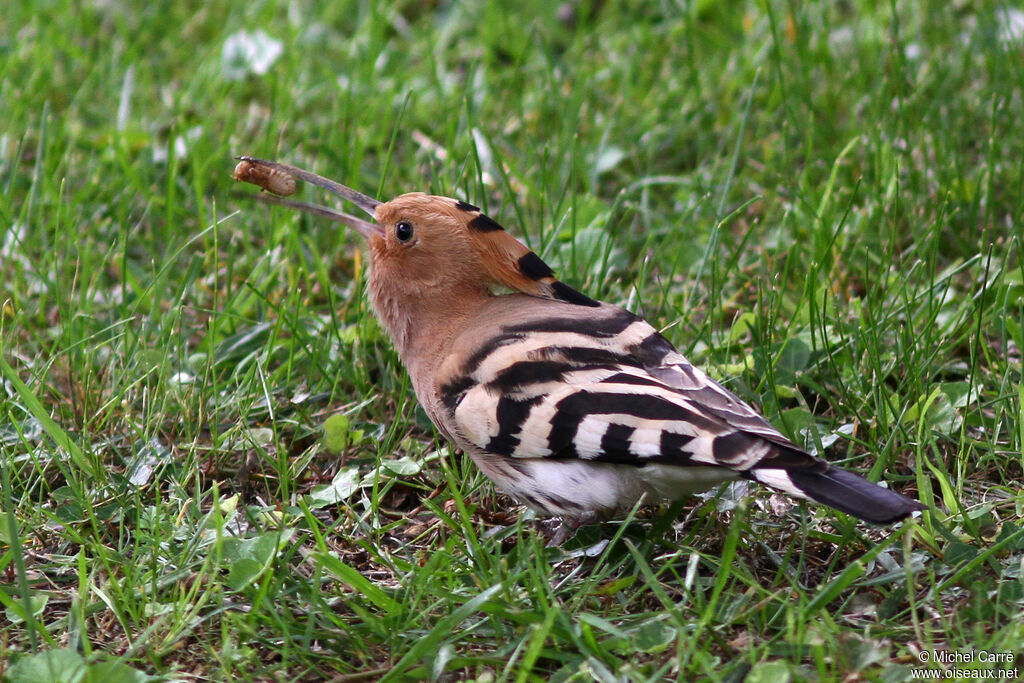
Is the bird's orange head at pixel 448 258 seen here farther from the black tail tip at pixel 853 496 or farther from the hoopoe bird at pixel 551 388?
the black tail tip at pixel 853 496

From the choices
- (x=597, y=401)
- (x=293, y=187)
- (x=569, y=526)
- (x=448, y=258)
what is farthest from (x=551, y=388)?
(x=293, y=187)

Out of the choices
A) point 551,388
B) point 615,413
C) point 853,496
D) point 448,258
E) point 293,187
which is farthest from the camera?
point 293,187

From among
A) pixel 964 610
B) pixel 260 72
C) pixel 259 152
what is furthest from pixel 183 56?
pixel 964 610

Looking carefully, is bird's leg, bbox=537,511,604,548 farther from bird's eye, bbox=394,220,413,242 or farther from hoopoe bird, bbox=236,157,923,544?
bird's eye, bbox=394,220,413,242

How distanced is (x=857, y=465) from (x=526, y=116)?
7.61 ft

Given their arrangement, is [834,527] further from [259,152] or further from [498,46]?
[498,46]

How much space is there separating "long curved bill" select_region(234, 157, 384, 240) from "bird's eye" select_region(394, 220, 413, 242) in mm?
61

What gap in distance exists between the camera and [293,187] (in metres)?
3.69

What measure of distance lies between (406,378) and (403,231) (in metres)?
0.40

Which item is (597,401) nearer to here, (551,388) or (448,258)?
(551,388)

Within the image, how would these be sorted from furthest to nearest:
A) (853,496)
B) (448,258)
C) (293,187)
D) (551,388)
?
(293,187), (448,258), (551,388), (853,496)

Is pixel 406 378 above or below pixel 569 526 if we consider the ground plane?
above

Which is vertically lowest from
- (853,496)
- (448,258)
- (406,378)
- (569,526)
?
(569,526)

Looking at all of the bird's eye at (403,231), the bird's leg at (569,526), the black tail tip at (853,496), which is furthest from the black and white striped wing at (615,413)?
the bird's eye at (403,231)
